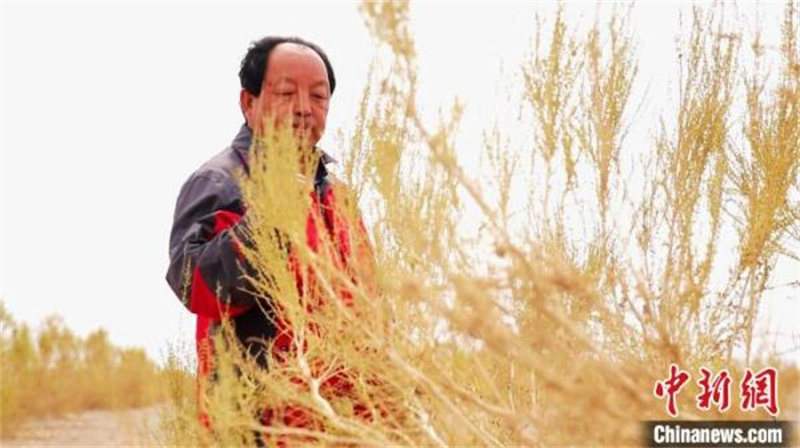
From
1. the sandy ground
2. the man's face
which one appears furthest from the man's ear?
the sandy ground

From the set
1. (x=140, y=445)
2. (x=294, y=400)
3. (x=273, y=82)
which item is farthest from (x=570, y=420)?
(x=140, y=445)

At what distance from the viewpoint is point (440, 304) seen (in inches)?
105

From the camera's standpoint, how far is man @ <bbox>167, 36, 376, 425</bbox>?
135 inches

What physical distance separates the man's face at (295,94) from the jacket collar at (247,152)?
1.2 inches

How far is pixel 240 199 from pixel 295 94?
1.26ft

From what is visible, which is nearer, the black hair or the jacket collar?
the jacket collar

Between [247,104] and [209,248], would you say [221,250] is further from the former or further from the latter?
[247,104]

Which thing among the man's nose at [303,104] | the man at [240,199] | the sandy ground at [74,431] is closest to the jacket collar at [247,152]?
the man at [240,199]

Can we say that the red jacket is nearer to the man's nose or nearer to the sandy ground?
the man's nose

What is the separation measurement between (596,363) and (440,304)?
1.16ft

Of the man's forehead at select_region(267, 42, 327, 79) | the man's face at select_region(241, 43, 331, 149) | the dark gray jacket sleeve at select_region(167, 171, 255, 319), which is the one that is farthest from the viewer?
the man's forehead at select_region(267, 42, 327, 79)

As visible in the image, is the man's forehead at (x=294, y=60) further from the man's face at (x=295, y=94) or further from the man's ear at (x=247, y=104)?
the man's ear at (x=247, y=104)

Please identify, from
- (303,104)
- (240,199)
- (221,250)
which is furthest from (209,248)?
(303,104)

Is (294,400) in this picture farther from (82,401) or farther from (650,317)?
(82,401)
